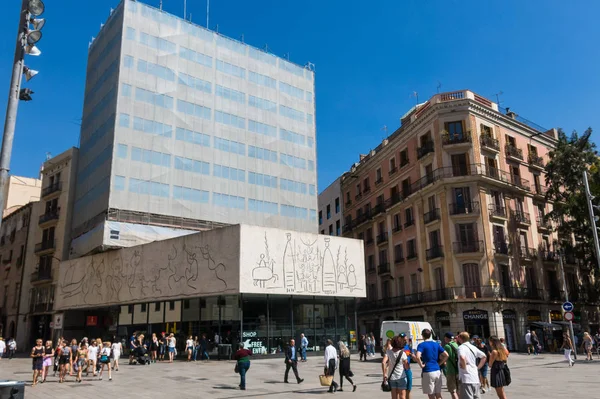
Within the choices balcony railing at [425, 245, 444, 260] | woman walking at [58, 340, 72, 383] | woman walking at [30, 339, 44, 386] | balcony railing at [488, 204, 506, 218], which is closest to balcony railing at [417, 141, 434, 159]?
balcony railing at [488, 204, 506, 218]

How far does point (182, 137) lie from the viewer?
45.3 m

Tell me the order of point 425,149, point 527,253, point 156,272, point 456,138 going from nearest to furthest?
point 156,272 < point 527,253 < point 456,138 < point 425,149

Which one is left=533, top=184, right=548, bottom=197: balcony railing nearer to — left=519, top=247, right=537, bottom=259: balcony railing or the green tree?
the green tree

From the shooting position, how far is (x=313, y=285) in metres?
32.2

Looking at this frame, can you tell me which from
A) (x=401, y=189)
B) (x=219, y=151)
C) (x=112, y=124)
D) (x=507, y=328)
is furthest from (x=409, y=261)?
(x=112, y=124)

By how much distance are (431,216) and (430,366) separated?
3379 centimetres

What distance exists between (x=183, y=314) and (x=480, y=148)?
2768cm

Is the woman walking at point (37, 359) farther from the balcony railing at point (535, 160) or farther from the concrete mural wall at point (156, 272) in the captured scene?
the balcony railing at point (535, 160)

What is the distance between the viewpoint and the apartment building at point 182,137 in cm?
4203

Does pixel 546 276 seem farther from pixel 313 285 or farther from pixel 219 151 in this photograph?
pixel 219 151

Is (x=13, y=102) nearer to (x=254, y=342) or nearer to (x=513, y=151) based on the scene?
(x=254, y=342)

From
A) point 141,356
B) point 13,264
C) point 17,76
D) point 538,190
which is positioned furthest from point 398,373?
point 13,264

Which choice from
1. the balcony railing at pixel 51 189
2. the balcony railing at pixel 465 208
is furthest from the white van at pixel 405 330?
the balcony railing at pixel 51 189

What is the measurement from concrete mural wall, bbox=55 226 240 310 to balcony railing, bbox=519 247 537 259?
2546 cm
